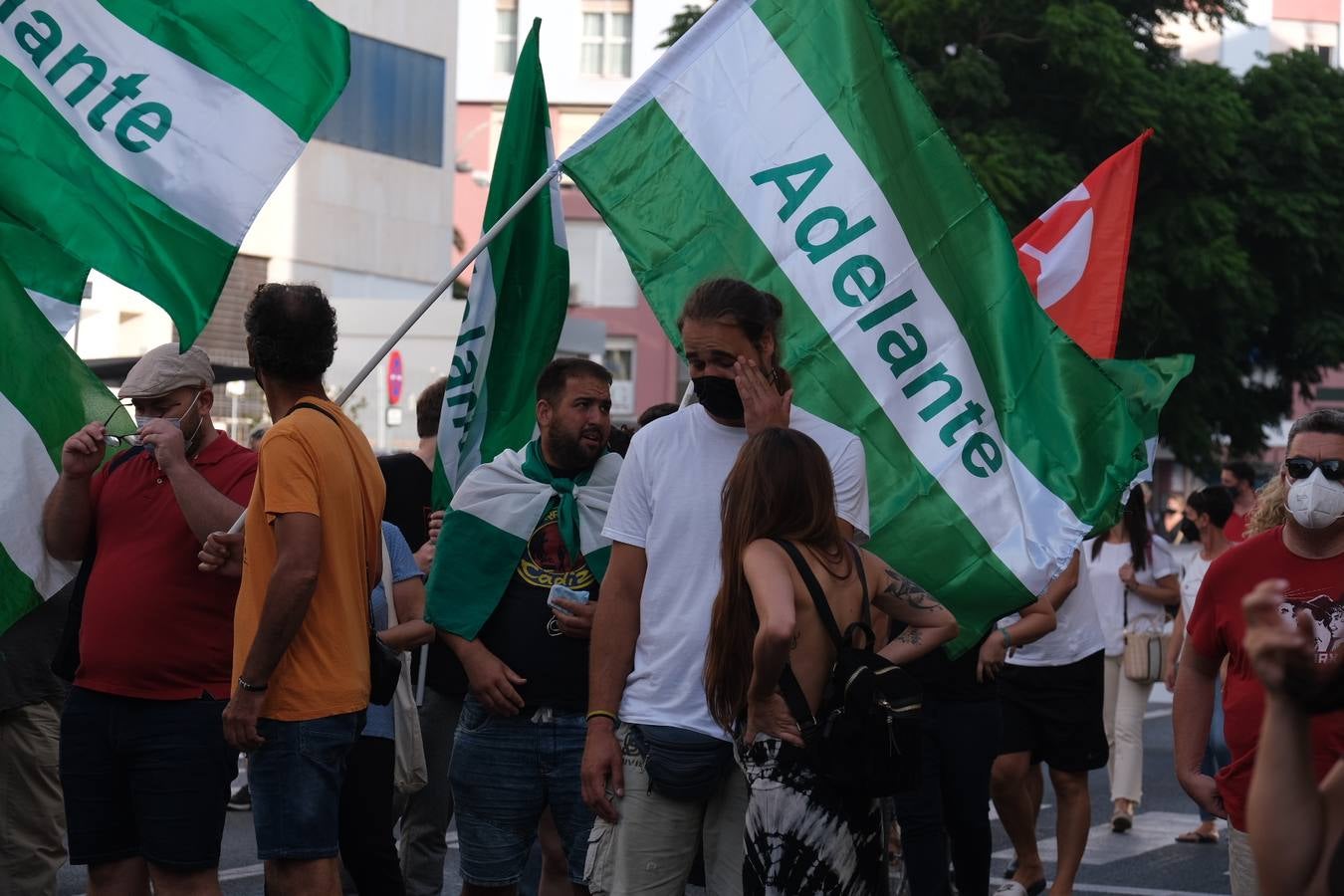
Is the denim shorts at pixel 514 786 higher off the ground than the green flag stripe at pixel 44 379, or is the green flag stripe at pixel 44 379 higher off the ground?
the green flag stripe at pixel 44 379

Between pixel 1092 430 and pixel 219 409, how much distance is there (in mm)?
25822

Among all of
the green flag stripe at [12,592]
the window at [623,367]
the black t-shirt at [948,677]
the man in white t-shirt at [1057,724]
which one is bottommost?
the man in white t-shirt at [1057,724]

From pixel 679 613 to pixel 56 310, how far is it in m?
2.11

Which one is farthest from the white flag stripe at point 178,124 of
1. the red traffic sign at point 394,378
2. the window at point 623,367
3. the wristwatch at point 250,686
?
the window at point 623,367

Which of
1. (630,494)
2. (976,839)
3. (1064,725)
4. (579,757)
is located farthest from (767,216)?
(1064,725)

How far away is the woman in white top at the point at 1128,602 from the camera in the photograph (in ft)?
36.0

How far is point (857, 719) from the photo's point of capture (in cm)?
429

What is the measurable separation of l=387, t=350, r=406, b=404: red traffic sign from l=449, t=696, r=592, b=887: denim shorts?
82.9ft

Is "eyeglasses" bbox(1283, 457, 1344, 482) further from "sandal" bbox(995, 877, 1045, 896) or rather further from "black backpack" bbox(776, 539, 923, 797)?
"sandal" bbox(995, 877, 1045, 896)

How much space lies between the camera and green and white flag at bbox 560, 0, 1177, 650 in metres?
5.64

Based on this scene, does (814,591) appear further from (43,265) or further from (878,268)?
(43,265)

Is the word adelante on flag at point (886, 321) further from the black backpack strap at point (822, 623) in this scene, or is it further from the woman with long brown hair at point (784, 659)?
the black backpack strap at point (822, 623)

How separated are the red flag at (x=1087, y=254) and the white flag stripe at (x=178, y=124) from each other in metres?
3.93

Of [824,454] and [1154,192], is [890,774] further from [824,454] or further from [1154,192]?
[1154,192]
